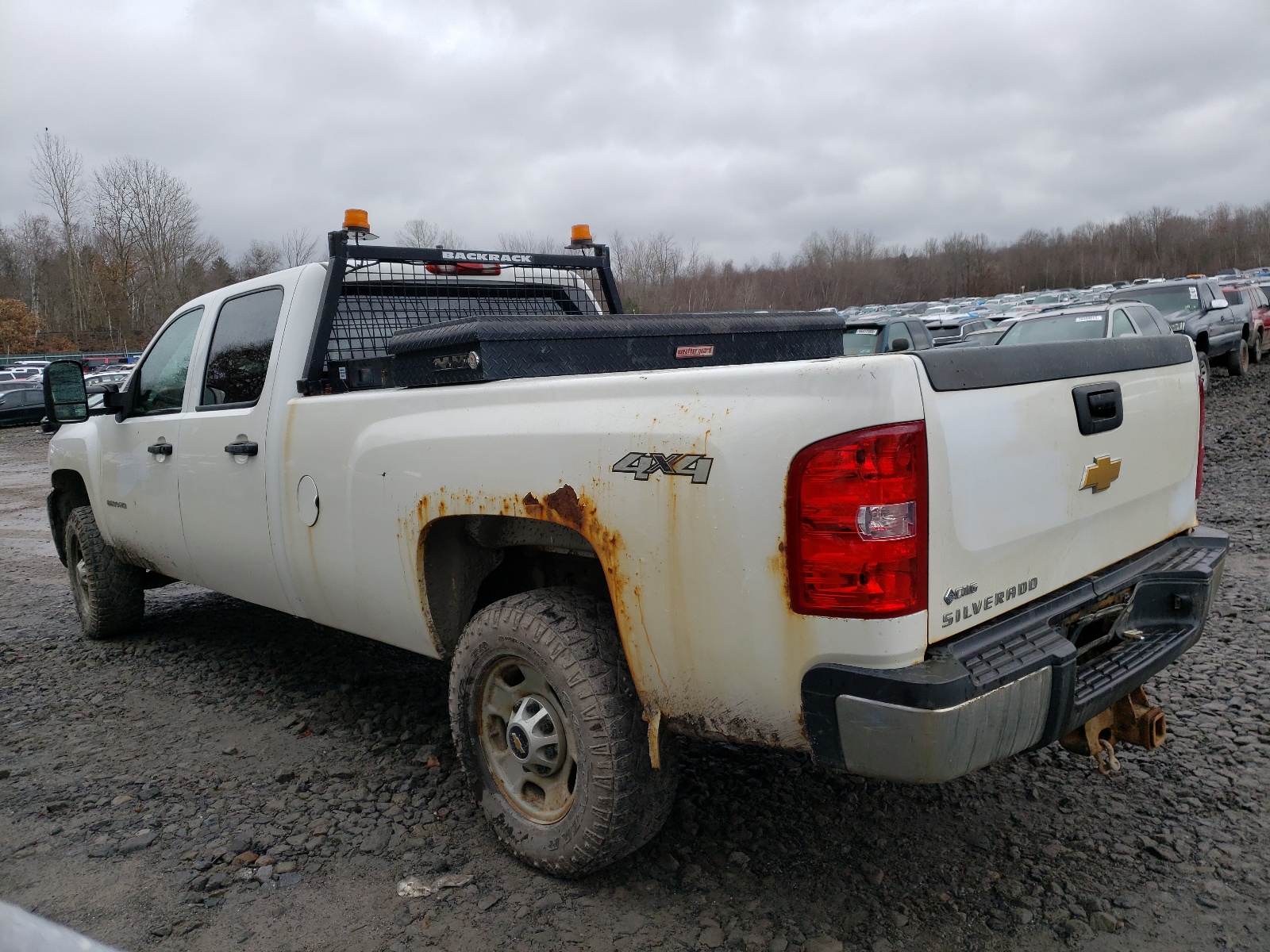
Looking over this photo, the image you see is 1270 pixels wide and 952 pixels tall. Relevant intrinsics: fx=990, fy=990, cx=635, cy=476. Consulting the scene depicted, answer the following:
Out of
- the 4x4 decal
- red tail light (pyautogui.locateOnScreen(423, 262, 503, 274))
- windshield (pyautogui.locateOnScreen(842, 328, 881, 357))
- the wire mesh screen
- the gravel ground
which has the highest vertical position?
red tail light (pyautogui.locateOnScreen(423, 262, 503, 274))

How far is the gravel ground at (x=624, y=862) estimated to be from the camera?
2674mm

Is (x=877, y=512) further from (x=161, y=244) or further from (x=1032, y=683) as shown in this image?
(x=161, y=244)

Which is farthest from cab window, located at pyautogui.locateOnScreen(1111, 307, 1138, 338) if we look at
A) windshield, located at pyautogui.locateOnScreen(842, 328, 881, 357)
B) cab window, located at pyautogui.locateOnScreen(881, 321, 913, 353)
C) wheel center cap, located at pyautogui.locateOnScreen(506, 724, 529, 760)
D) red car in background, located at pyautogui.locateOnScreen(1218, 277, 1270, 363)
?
wheel center cap, located at pyautogui.locateOnScreen(506, 724, 529, 760)

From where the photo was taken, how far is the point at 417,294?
4469 millimetres

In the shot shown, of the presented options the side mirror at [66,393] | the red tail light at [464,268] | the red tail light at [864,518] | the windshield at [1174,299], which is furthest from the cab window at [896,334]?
the red tail light at [864,518]

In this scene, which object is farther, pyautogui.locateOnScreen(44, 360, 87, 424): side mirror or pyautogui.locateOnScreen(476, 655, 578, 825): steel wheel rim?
pyautogui.locateOnScreen(44, 360, 87, 424): side mirror

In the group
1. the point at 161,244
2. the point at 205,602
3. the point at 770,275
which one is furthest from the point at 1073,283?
the point at 205,602

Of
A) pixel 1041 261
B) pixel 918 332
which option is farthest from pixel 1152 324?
pixel 1041 261

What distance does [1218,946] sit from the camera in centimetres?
248

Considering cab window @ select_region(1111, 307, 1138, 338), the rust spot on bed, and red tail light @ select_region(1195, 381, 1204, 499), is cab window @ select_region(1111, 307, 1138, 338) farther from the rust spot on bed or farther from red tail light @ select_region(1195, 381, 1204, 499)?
the rust spot on bed

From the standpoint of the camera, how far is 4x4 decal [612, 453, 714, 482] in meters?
2.36

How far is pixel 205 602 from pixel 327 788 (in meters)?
3.56

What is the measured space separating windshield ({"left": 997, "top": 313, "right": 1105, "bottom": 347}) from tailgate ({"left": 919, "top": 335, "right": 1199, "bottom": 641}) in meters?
11.3

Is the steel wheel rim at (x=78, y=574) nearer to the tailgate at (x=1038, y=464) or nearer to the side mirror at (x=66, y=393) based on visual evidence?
the side mirror at (x=66, y=393)
